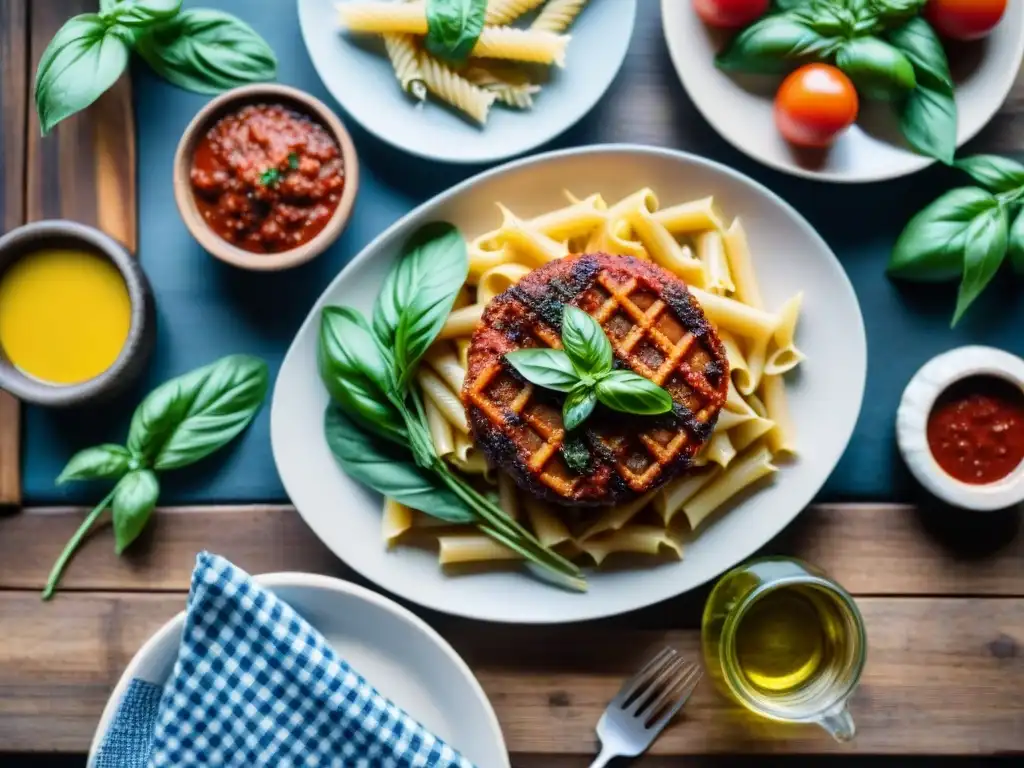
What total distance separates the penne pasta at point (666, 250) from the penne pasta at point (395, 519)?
79 centimetres

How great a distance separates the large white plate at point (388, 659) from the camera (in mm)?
2209

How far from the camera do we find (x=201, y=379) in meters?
2.36

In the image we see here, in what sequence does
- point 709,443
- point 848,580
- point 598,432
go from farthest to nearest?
point 848,580, point 709,443, point 598,432

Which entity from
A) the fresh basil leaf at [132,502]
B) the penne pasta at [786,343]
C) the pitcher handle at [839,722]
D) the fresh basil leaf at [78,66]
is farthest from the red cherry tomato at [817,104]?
the fresh basil leaf at [132,502]

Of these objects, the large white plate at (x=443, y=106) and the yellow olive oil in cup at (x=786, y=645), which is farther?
the large white plate at (x=443, y=106)

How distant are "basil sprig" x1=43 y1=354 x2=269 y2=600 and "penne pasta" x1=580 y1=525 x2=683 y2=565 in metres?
0.84

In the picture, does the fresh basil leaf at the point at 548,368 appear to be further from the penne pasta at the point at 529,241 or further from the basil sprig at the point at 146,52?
the basil sprig at the point at 146,52

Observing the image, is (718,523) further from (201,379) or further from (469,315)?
(201,379)

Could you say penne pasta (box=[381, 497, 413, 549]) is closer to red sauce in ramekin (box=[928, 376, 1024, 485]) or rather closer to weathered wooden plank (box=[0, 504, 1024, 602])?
weathered wooden plank (box=[0, 504, 1024, 602])

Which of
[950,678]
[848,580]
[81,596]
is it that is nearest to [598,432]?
[848,580]

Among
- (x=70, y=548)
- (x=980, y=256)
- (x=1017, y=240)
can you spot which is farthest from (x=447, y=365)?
(x=1017, y=240)

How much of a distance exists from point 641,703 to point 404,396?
89 centimetres

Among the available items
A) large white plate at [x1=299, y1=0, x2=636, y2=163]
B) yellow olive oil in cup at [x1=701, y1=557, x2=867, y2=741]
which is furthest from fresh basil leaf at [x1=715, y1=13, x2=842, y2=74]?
yellow olive oil in cup at [x1=701, y1=557, x2=867, y2=741]

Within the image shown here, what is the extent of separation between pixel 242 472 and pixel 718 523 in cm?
112
